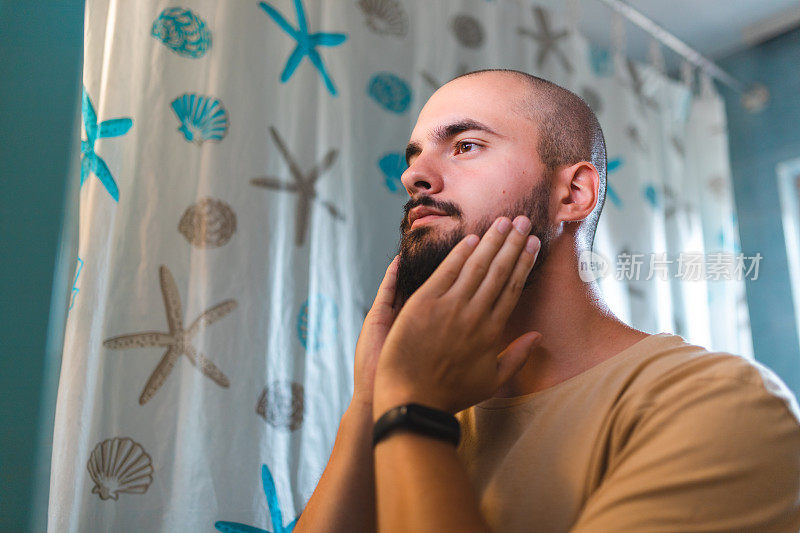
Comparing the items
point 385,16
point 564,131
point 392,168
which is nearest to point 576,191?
point 564,131

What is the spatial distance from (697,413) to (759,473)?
77 mm

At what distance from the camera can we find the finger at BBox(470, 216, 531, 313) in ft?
2.47

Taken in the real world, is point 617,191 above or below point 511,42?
below

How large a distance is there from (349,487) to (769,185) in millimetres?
2091

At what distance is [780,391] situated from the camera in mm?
639

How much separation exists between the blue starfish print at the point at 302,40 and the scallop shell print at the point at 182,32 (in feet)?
0.52

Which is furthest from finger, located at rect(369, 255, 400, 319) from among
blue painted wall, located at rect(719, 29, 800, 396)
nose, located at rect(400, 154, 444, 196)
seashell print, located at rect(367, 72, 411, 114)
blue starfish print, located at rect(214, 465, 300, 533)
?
blue painted wall, located at rect(719, 29, 800, 396)

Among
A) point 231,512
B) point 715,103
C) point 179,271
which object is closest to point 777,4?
point 715,103

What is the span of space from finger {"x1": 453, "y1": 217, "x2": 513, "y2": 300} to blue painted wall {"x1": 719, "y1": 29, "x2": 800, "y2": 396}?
69.8 inches

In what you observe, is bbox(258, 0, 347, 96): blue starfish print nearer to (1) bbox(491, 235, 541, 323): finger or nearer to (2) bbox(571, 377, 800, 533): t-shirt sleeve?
(1) bbox(491, 235, 541, 323): finger

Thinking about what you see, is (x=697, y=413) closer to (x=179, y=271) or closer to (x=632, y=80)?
(x=179, y=271)

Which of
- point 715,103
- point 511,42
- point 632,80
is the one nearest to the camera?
point 511,42

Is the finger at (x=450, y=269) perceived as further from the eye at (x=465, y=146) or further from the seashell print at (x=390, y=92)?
the seashell print at (x=390, y=92)

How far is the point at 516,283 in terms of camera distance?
2.59 ft
